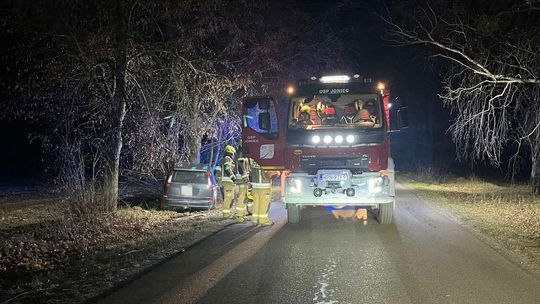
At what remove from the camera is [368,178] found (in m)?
11.5

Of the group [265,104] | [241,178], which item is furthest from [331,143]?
[241,178]

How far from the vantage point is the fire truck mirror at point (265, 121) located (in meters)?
12.3

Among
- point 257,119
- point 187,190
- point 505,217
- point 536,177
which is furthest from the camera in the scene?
point 536,177

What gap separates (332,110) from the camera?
12.2 metres

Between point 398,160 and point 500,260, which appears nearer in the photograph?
point 500,260

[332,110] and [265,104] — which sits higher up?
[265,104]

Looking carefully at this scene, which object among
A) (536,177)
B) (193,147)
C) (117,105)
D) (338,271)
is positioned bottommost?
(338,271)

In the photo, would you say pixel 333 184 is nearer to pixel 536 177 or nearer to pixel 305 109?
pixel 305 109

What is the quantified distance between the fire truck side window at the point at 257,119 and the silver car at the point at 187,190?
3.00m

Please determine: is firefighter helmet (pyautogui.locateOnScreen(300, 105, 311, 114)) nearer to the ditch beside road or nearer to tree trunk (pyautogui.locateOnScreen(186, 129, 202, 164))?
the ditch beside road

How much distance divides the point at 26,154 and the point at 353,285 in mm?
42363

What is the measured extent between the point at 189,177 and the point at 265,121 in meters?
3.82

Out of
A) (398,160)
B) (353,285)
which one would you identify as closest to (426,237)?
(353,285)

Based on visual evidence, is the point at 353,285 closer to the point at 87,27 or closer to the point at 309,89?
the point at 309,89
